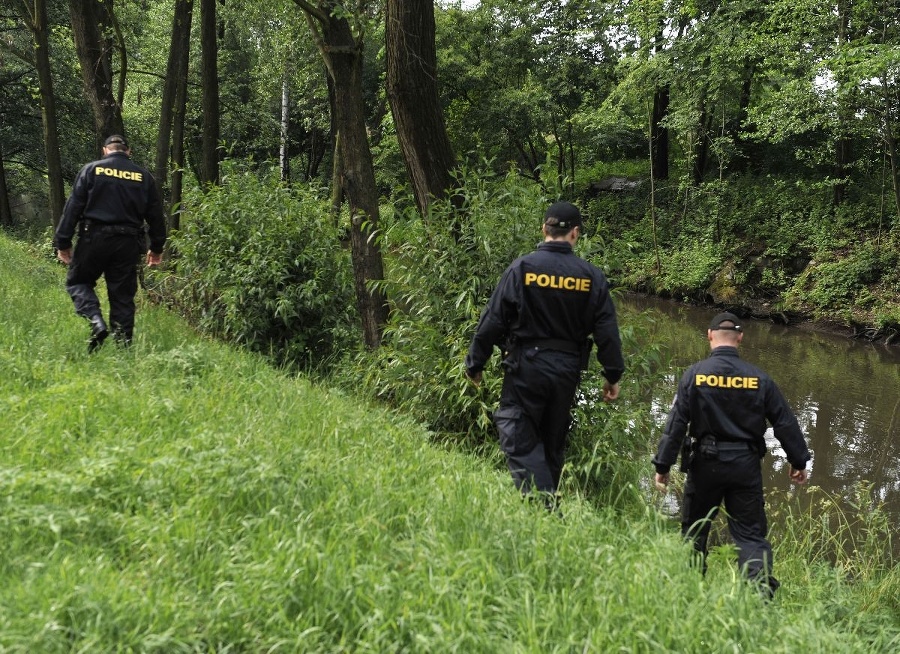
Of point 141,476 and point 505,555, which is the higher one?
point 141,476

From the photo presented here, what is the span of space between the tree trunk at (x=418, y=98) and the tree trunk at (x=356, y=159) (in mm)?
1056

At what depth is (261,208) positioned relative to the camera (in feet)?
28.0

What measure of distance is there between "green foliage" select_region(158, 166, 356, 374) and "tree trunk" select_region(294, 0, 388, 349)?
49cm

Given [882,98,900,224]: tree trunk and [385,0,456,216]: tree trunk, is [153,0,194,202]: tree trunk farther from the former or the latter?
[882,98,900,224]: tree trunk

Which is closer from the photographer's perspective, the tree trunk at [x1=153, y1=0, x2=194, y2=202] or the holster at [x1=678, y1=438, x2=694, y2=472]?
the holster at [x1=678, y1=438, x2=694, y2=472]

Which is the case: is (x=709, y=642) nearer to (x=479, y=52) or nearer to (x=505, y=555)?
(x=505, y=555)

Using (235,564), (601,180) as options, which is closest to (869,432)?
(235,564)

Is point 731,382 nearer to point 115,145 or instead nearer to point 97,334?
point 97,334

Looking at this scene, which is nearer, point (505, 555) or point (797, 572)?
point (505, 555)

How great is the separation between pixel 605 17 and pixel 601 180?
7.58 m

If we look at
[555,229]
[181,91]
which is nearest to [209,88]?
[181,91]

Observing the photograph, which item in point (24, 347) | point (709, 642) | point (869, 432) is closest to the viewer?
point (709, 642)

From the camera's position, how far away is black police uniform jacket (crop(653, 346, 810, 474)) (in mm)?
4590

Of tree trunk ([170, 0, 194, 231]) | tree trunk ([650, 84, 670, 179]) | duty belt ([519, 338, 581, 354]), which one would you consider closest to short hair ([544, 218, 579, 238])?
duty belt ([519, 338, 581, 354])
